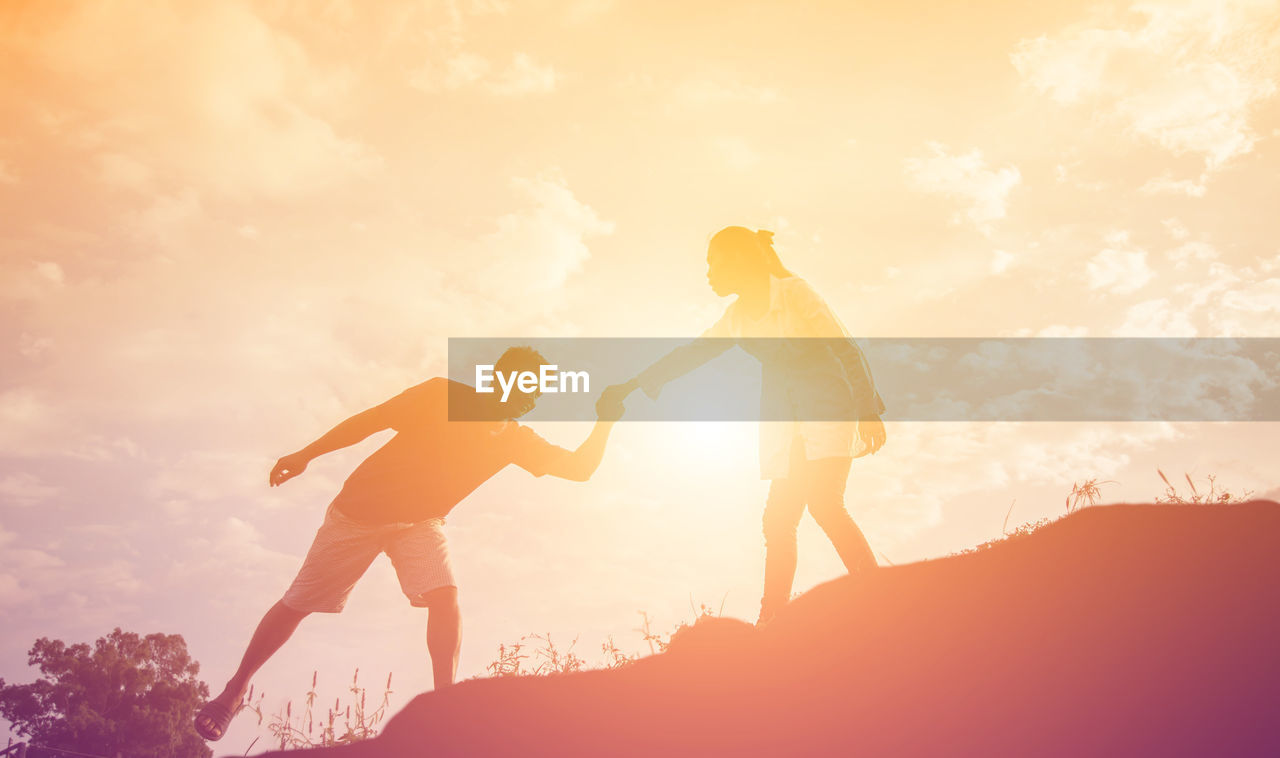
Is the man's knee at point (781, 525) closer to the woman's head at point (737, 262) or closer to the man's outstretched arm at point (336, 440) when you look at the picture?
the woman's head at point (737, 262)

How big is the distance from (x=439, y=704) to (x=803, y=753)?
198cm

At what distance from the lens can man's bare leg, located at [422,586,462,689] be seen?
5547mm

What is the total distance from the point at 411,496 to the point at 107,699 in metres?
29.2

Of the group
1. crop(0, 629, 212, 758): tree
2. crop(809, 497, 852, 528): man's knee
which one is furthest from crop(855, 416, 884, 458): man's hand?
crop(0, 629, 212, 758): tree

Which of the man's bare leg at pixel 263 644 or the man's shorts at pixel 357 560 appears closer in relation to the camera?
the man's bare leg at pixel 263 644

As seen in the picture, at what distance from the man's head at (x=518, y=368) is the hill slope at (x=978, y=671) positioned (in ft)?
7.18

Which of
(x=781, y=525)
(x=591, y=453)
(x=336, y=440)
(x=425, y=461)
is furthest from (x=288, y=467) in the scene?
(x=781, y=525)

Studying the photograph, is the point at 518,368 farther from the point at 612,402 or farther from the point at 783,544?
the point at 783,544

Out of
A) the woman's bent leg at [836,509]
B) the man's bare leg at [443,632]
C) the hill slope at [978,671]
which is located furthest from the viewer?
the man's bare leg at [443,632]

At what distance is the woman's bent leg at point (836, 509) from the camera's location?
4727 mm

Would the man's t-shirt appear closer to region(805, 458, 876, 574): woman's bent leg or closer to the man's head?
the man's head

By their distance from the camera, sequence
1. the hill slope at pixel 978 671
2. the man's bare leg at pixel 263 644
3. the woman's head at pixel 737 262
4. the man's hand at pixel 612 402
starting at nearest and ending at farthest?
the hill slope at pixel 978 671 → the woman's head at pixel 737 262 → the man's bare leg at pixel 263 644 → the man's hand at pixel 612 402

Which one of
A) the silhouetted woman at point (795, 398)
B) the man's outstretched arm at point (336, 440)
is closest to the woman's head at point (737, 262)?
the silhouetted woman at point (795, 398)

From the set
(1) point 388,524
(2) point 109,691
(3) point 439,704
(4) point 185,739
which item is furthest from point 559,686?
(2) point 109,691
